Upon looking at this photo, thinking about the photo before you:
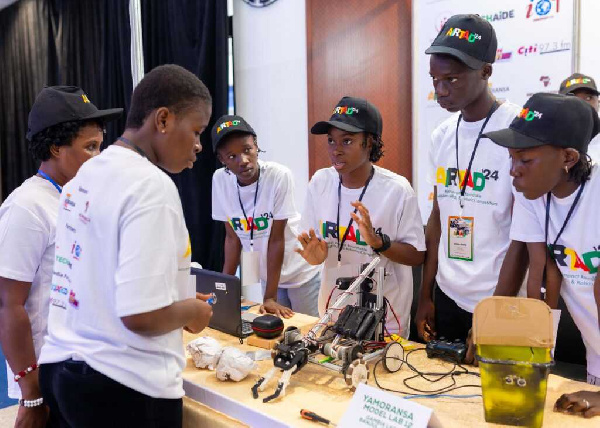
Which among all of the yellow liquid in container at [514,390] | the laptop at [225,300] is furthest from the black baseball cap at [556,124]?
the laptop at [225,300]

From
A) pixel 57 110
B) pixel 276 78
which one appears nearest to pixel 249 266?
pixel 57 110

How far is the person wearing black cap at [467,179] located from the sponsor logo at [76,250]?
1305mm

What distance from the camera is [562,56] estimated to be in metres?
2.85

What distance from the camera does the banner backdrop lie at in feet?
9.36

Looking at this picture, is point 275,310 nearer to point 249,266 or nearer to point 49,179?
point 249,266

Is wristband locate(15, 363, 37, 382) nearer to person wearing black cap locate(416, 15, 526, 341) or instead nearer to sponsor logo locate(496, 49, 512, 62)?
person wearing black cap locate(416, 15, 526, 341)

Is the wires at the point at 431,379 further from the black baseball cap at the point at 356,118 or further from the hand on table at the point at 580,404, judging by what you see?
the black baseball cap at the point at 356,118

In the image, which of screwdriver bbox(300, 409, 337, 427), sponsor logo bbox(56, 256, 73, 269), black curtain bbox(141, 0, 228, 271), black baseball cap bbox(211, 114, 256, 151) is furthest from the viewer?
black curtain bbox(141, 0, 228, 271)

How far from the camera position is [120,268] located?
3.27 ft

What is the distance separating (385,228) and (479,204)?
0.40 meters

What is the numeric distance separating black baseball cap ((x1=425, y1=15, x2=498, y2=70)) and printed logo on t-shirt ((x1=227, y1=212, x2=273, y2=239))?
1238mm

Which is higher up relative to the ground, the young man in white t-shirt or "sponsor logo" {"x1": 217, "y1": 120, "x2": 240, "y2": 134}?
"sponsor logo" {"x1": 217, "y1": 120, "x2": 240, "y2": 134}

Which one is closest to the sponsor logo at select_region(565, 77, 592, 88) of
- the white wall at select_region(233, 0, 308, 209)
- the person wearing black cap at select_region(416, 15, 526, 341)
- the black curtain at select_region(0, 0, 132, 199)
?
the person wearing black cap at select_region(416, 15, 526, 341)

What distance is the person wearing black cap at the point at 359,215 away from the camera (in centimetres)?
209
